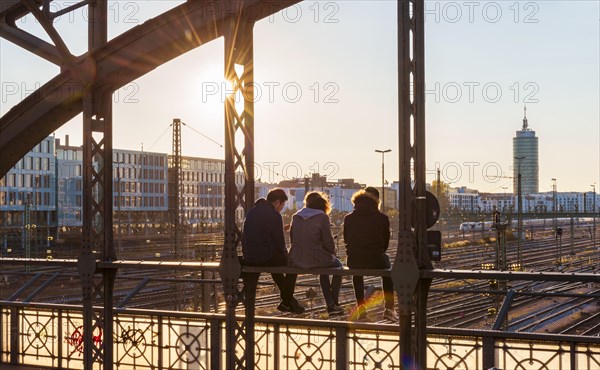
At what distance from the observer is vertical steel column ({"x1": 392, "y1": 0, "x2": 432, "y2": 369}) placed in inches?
314

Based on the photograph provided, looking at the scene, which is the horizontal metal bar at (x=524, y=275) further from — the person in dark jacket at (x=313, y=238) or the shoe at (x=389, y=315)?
the shoe at (x=389, y=315)

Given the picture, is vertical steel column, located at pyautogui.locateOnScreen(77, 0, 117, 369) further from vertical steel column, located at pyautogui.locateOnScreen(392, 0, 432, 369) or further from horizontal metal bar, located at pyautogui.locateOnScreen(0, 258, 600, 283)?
vertical steel column, located at pyautogui.locateOnScreen(392, 0, 432, 369)

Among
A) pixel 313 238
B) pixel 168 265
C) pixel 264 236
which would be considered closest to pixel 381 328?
pixel 313 238

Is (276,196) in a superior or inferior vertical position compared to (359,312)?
superior

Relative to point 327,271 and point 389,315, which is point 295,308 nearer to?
point 389,315

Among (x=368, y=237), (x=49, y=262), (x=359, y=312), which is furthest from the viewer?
(x=49, y=262)

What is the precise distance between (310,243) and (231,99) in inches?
69.8

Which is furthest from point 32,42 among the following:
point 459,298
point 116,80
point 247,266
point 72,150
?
point 72,150

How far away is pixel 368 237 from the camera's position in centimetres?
Result: 920

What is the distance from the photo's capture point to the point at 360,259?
29.6 ft

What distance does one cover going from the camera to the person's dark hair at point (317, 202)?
32.4 ft

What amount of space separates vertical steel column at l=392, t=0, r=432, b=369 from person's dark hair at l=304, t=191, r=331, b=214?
6.28ft

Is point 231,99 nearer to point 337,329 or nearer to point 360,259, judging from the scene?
point 360,259

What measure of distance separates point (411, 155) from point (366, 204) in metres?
1.66
